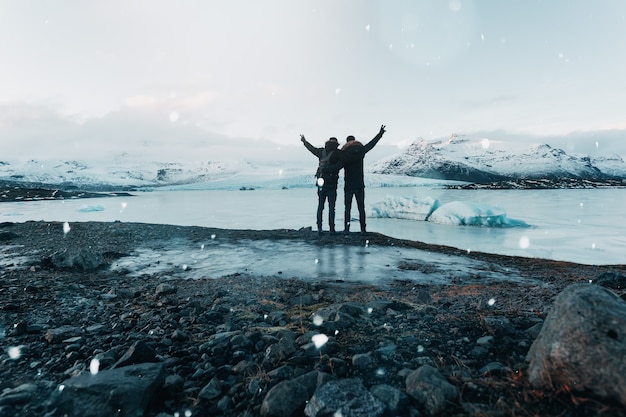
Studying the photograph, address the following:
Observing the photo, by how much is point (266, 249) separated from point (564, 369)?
8765 mm

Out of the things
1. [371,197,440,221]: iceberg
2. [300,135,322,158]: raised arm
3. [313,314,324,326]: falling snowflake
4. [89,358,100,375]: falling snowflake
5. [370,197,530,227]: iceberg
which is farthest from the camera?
[371,197,440,221]: iceberg

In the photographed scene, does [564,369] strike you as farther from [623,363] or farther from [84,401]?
[84,401]

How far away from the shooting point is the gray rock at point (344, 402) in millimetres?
2037

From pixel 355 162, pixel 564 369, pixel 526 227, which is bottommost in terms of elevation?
pixel 526 227

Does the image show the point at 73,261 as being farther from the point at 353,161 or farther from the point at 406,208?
the point at 406,208

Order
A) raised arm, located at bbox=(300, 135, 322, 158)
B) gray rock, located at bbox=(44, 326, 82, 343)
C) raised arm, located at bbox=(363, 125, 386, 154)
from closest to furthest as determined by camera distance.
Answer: gray rock, located at bbox=(44, 326, 82, 343)
raised arm, located at bbox=(363, 125, 386, 154)
raised arm, located at bbox=(300, 135, 322, 158)

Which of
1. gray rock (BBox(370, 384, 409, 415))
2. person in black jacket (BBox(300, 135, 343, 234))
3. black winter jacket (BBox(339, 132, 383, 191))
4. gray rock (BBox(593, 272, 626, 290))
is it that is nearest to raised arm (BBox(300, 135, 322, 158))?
person in black jacket (BBox(300, 135, 343, 234))

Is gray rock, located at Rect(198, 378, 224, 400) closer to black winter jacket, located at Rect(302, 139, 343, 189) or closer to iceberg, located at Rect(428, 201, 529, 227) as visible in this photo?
black winter jacket, located at Rect(302, 139, 343, 189)

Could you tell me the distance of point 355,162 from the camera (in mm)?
11742

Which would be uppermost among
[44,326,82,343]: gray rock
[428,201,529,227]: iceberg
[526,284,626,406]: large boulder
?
[526,284,626,406]: large boulder

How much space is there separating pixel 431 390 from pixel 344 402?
0.55 m

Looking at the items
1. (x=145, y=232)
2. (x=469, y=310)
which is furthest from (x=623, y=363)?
(x=145, y=232)

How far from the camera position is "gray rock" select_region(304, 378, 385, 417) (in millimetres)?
2037

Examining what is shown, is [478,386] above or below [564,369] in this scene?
below
